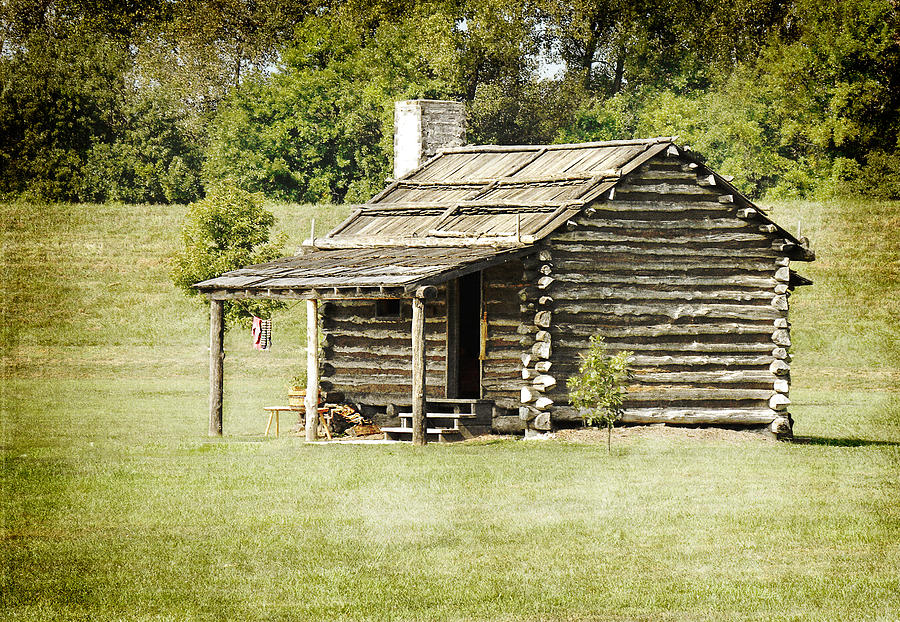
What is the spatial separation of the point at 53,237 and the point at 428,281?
35.8m

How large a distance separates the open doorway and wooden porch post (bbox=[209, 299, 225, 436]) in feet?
13.1

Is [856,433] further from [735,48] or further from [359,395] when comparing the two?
[735,48]

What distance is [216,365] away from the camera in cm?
2288

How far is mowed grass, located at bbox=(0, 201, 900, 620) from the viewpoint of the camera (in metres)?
11.4

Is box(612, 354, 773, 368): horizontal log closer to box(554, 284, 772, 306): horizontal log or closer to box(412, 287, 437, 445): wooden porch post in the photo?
box(554, 284, 772, 306): horizontal log

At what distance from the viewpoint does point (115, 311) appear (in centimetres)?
4697

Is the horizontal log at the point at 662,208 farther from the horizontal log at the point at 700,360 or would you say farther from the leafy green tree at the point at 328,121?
the leafy green tree at the point at 328,121

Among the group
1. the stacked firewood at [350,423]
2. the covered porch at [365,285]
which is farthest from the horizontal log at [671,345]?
the stacked firewood at [350,423]

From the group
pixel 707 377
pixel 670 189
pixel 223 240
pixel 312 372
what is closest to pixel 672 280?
pixel 670 189

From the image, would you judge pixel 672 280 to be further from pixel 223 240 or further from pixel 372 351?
pixel 223 240

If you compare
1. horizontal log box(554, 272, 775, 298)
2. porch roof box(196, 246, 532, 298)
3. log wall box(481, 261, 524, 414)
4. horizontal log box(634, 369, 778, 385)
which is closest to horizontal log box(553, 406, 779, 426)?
horizontal log box(634, 369, 778, 385)

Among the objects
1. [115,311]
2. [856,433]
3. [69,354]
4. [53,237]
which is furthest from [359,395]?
[53,237]

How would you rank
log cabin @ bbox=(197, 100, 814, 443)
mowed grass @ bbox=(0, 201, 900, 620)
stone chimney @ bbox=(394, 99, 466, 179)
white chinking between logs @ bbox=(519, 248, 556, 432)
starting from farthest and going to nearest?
stone chimney @ bbox=(394, 99, 466, 179)
log cabin @ bbox=(197, 100, 814, 443)
white chinking between logs @ bbox=(519, 248, 556, 432)
mowed grass @ bbox=(0, 201, 900, 620)

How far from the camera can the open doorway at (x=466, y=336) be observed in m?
23.7
